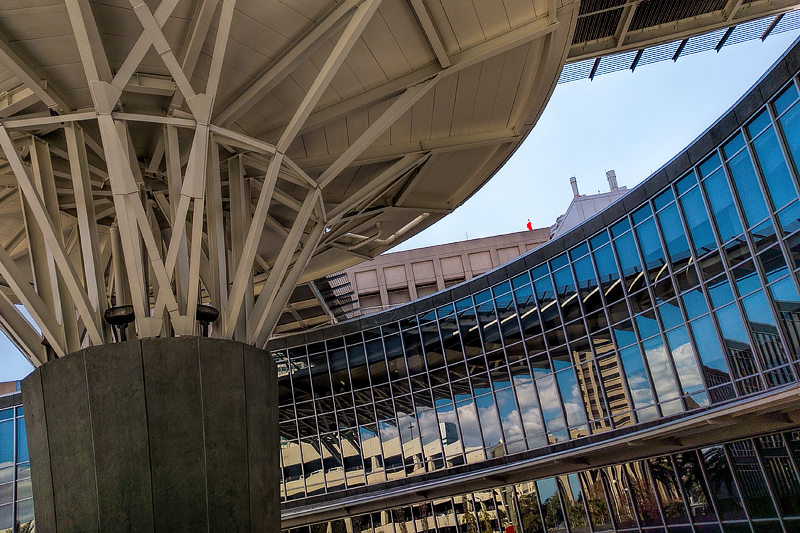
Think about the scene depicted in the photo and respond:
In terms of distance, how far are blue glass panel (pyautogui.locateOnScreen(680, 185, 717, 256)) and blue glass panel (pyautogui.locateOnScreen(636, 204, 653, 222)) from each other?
1.72 m

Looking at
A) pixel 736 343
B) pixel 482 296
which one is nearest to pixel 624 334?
pixel 736 343

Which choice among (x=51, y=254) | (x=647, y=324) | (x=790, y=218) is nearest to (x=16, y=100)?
(x=51, y=254)

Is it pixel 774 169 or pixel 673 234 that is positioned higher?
pixel 774 169

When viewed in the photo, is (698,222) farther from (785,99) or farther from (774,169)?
(785,99)

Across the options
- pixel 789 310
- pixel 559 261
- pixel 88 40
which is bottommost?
pixel 789 310

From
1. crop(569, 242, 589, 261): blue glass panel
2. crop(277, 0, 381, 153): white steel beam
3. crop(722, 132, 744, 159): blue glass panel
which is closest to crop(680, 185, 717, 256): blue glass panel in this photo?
crop(722, 132, 744, 159): blue glass panel

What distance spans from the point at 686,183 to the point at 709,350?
5.53 metres

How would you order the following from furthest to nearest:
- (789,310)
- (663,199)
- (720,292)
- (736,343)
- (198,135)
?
(663,199) < (720,292) < (736,343) < (789,310) < (198,135)

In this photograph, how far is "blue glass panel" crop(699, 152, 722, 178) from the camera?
2211 centimetres

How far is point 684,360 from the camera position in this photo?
2398 cm

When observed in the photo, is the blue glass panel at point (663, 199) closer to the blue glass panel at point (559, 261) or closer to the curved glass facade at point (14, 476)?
the blue glass panel at point (559, 261)

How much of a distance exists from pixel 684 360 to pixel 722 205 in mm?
5469

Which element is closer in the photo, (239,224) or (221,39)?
(221,39)

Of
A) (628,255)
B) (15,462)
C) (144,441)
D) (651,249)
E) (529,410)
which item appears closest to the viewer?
(144,441)
